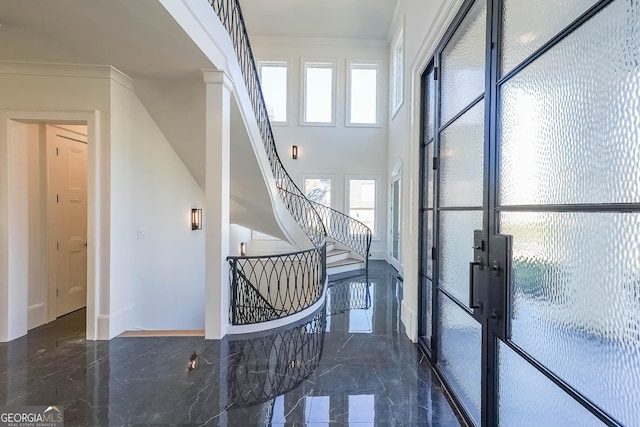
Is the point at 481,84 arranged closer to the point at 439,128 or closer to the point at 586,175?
the point at 439,128

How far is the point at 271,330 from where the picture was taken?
3.13m

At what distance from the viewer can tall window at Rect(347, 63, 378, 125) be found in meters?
7.59

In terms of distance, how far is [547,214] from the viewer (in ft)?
3.92

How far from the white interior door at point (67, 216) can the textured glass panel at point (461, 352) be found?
424 centimetres

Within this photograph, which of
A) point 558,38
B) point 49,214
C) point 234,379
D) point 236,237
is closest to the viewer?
point 558,38

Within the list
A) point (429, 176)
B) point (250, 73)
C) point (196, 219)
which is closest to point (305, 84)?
point (250, 73)

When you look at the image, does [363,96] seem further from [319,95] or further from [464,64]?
[464,64]

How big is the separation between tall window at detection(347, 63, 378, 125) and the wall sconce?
15.4ft

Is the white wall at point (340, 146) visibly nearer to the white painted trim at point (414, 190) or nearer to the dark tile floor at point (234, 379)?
the white painted trim at point (414, 190)

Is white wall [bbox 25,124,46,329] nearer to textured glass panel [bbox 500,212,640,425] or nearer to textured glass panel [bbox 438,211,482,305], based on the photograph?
textured glass panel [bbox 438,211,482,305]

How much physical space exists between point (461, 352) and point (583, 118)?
159 centimetres

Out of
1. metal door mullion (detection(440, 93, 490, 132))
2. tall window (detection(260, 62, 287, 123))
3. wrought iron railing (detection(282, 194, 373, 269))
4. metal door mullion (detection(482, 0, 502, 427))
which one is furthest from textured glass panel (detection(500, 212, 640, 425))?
tall window (detection(260, 62, 287, 123))

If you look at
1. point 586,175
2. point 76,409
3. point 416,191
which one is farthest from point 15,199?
point 586,175

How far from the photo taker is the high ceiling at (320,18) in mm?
6250
